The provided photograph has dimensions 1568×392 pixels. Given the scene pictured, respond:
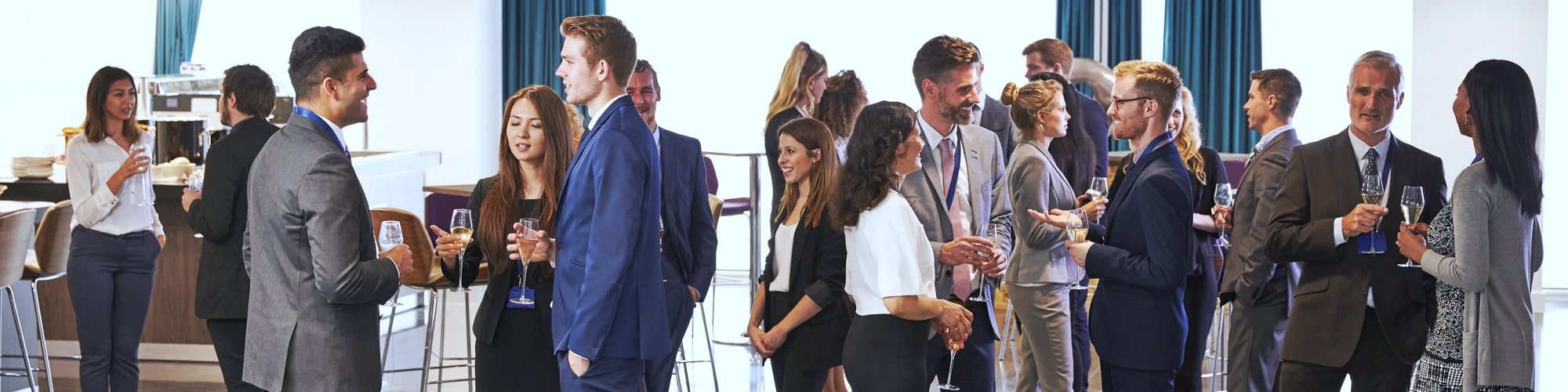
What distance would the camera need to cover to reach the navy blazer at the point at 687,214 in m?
3.72

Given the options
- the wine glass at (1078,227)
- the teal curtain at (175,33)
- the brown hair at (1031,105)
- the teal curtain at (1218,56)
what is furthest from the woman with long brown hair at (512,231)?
the teal curtain at (175,33)

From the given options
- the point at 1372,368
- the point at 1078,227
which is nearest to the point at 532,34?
the point at 1078,227

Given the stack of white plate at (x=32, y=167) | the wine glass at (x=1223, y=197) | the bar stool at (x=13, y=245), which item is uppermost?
the stack of white plate at (x=32, y=167)

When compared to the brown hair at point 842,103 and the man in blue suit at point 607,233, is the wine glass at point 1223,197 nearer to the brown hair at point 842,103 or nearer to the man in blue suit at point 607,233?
the brown hair at point 842,103

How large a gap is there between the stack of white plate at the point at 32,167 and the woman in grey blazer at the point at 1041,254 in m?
4.72

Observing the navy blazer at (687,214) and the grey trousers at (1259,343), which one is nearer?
the navy blazer at (687,214)

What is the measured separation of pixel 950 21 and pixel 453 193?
4.52 m

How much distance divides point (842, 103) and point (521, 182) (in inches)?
77.2

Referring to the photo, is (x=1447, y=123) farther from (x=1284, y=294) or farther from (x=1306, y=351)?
(x=1306, y=351)

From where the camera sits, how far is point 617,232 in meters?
2.75

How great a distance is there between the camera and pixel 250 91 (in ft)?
14.1

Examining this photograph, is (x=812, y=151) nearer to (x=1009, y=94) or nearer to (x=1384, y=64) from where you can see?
(x=1009, y=94)

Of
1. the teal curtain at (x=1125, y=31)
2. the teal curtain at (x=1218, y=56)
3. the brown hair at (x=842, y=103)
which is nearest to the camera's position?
the brown hair at (x=842, y=103)

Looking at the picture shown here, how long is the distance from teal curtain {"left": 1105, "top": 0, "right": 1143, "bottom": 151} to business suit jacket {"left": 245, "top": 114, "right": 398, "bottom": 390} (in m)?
→ 6.93
